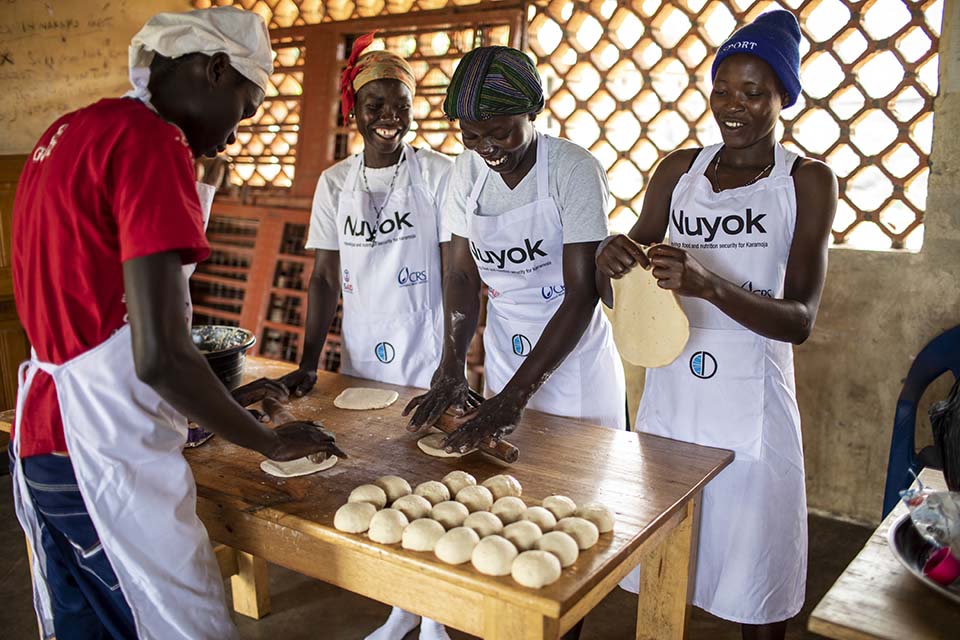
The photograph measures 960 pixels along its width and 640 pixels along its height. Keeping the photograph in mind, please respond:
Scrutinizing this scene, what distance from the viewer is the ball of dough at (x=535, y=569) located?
1.22 meters

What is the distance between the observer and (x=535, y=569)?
1227 mm

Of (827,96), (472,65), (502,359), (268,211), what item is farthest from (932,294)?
(268,211)

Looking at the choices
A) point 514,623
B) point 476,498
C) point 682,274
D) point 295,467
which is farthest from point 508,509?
point 682,274

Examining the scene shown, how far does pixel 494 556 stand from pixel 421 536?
0.15 meters

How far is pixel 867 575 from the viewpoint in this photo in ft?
3.88

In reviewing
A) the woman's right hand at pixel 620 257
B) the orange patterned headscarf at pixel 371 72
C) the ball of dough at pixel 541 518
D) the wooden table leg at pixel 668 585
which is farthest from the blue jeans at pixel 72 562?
the orange patterned headscarf at pixel 371 72

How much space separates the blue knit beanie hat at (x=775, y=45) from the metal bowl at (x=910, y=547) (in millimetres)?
1057

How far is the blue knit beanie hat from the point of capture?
5.85ft

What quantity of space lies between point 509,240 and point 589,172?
298 mm

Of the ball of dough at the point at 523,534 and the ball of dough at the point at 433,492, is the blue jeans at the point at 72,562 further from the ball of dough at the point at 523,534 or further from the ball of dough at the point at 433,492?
the ball of dough at the point at 523,534

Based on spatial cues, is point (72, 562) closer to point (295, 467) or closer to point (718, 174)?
point (295, 467)

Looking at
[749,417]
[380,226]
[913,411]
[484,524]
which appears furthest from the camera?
[913,411]

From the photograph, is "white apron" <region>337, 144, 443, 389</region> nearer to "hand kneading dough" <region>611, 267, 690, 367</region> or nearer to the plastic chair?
"hand kneading dough" <region>611, 267, 690, 367</region>

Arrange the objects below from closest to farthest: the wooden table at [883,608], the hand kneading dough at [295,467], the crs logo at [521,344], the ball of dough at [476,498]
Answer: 1. the wooden table at [883,608]
2. the ball of dough at [476,498]
3. the hand kneading dough at [295,467]
4. the crs logo at [521,344]
